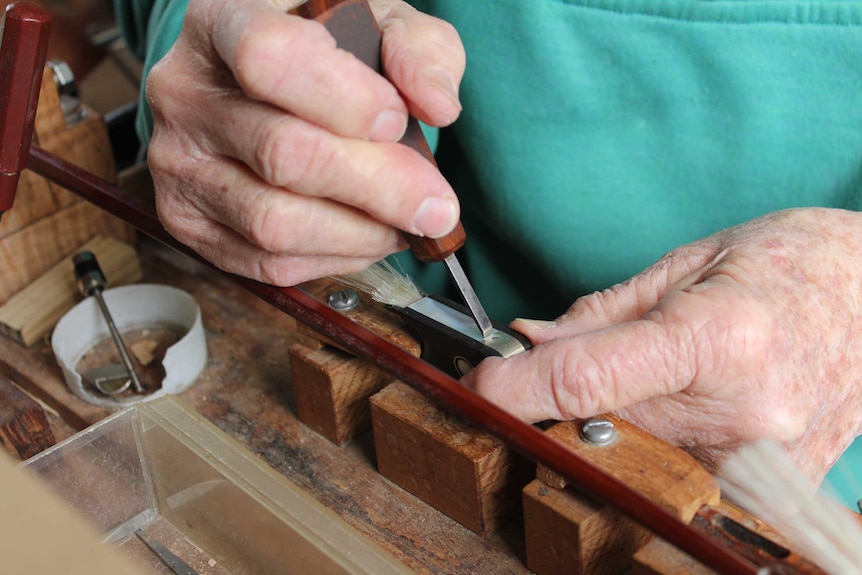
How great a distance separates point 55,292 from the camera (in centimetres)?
101

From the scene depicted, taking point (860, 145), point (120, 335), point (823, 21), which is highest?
point (823, 21)

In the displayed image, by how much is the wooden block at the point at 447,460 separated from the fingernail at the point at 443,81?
241 millimetres

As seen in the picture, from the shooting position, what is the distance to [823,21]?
0.88 m

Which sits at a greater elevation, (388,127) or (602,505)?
(388,127)

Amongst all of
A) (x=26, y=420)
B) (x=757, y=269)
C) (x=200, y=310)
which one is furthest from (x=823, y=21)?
(x=26, y=420)

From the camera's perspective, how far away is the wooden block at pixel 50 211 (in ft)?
3.29

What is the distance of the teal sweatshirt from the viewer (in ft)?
2.99

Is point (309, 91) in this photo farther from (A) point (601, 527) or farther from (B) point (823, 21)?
(B) point (823, 21)

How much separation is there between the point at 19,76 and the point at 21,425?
0.29 m

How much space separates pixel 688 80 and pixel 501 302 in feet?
1.24

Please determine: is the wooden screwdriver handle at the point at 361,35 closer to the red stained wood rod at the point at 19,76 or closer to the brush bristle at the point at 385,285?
the brush bristle at the point at 385,285

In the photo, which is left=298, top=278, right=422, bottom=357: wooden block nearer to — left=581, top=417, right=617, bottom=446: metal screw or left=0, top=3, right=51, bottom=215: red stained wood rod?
left=581, top=417, right=617, bottom=446: metal screw

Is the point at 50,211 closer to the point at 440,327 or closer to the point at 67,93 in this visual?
the point at 67,93

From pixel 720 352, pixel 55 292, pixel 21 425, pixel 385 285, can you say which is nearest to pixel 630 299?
pixel 720 352
